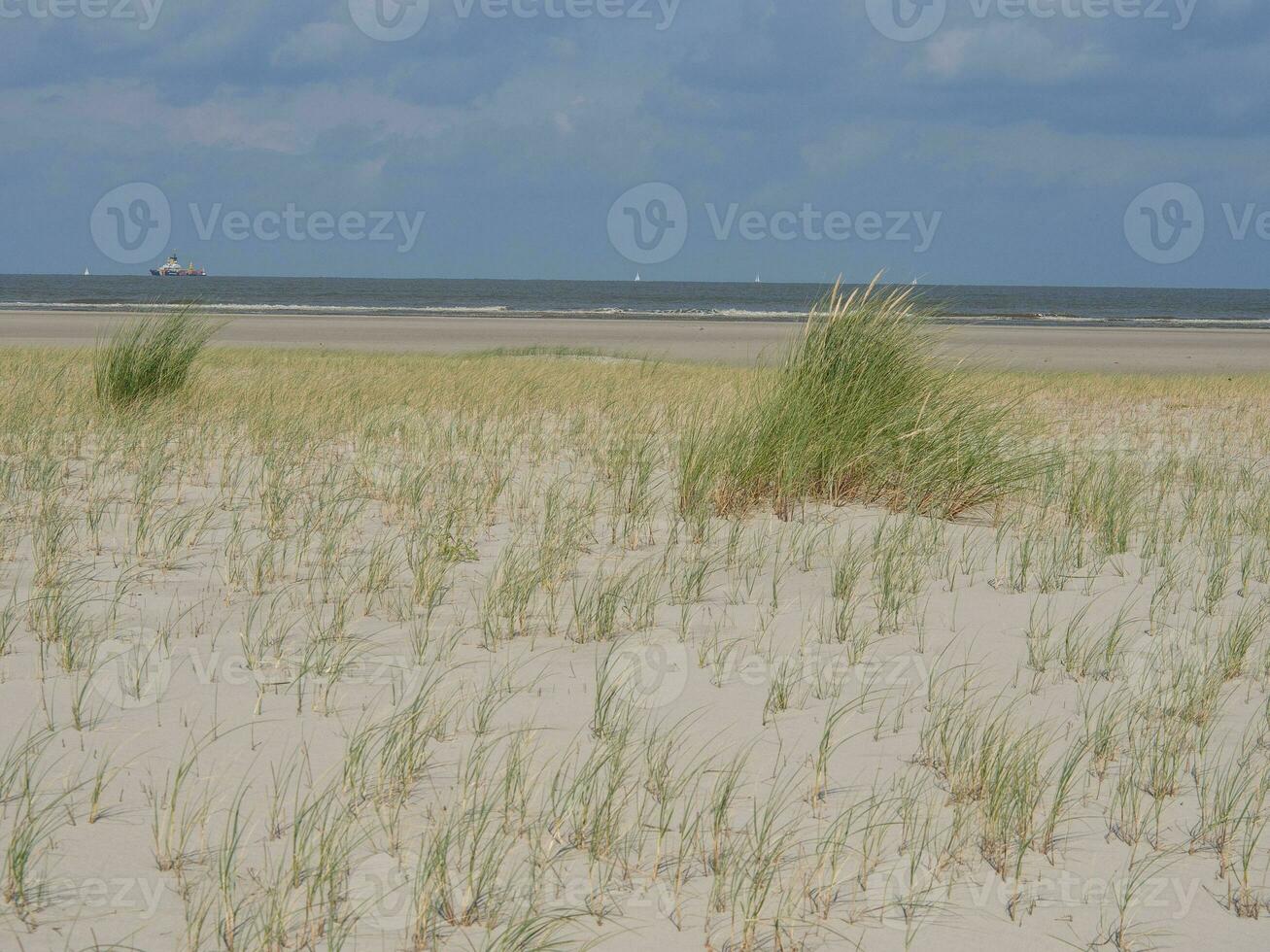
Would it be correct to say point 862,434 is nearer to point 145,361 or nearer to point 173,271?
point 145,361

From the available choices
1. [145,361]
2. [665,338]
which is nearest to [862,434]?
[145,361]

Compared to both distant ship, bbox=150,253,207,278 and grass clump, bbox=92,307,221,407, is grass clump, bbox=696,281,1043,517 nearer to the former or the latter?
grass clump, bbox=92,307,221,407

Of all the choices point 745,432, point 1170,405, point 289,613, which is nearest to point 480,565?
point 289,613

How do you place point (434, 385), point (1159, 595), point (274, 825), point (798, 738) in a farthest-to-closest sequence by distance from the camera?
point (434, 385) → point (1159, 595) → point (798, 738) → point (274, 825)

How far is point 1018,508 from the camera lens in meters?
5.21

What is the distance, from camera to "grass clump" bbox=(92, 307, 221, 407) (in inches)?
290

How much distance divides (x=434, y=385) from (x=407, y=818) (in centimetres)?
809

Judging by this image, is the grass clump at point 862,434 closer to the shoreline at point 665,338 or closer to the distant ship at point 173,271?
the shoreline at point 665,338

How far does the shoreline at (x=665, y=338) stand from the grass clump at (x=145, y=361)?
32.6ft

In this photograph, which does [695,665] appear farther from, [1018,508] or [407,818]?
[1018,508]

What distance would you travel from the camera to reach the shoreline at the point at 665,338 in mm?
21609

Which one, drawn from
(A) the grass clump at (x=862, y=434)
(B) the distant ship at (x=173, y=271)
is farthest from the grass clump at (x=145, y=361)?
(B) the distant ship at (x=173, y=271)

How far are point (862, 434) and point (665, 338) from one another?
22.9 m

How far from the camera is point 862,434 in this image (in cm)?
537
